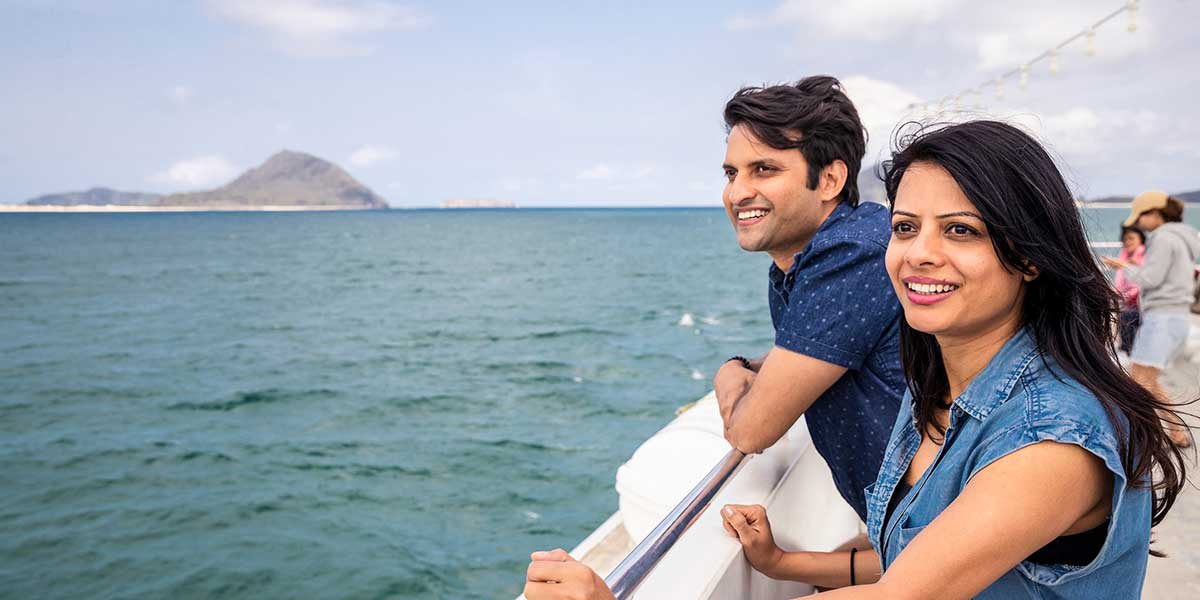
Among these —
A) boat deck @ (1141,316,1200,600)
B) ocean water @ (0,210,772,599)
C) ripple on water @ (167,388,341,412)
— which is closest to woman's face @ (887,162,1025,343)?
boat deck @ (1141,316,1200,600)

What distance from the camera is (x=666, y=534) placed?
1593mm

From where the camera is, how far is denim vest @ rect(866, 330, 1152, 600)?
100 cm

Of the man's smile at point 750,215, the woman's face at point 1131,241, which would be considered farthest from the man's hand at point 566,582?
the woman's face at point 1131,241

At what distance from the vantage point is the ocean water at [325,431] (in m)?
7.29

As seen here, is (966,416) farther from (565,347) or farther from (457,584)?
(565,347)

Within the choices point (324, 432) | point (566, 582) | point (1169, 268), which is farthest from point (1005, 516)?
point (324, 432)

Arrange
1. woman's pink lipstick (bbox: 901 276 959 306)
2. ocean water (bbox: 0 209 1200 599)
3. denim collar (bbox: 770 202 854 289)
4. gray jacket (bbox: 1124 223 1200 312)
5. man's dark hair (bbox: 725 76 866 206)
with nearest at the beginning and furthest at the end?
woman's pink lipstick (bbox: 901 276 959 306) → denim collar (bbox: 770 202 854 289) → man's dark hair (bbox: 725 76 866 206) → gray jacket (bbox: 1124 223 1200 312) → ocean water (bbox: 0 209 1200 599)

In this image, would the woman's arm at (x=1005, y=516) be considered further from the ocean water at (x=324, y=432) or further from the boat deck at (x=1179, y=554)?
the ocean water at (x=324, y=432)

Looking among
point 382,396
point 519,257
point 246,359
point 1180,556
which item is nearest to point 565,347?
point 382,396

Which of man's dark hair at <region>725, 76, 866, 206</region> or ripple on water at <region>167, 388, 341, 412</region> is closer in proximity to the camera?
man's dark hair at <region>725, 76, 866, 206</region>

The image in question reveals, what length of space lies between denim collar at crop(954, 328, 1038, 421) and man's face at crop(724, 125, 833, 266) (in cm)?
86

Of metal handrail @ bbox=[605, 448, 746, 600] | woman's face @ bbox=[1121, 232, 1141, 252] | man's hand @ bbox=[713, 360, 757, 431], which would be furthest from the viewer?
woman's face @ bbox=[1121, 232, 1141, 252]

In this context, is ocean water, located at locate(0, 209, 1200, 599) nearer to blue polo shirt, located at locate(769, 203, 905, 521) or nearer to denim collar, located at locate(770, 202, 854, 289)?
blue polo shirt, located at locate(769, 203, 905, 521)

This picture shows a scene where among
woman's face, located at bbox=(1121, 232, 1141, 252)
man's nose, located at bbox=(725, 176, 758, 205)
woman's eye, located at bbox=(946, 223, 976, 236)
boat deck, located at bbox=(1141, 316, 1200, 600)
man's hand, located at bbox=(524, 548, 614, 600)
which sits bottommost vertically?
boat deck, located at bbox=(1141, 316, 1200, 600)
